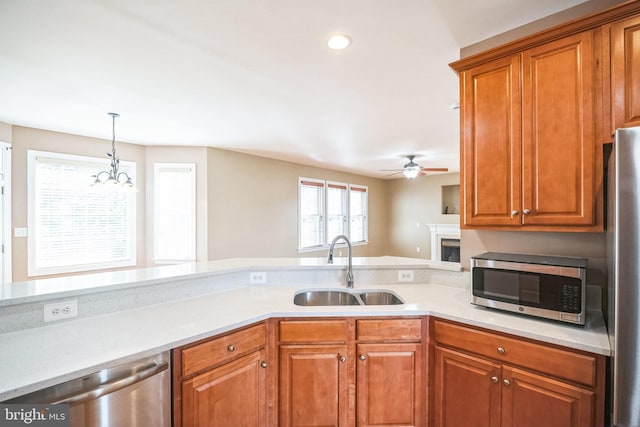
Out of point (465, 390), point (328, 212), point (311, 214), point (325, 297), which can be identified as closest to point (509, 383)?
point (465, 390)

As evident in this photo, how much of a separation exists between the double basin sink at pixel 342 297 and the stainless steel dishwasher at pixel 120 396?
3.54 ft

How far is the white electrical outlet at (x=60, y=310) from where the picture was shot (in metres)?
1.60

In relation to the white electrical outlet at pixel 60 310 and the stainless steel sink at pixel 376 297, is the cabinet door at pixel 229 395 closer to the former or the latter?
the white electrical outlet at pixel 60 310

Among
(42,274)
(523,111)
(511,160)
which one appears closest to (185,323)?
(511,160)

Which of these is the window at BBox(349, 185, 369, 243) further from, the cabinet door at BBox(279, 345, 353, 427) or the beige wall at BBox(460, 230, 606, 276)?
the cabinet door at BBox(279, 345, 353, 427)

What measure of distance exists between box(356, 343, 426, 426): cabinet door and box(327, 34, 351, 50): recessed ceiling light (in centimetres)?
191

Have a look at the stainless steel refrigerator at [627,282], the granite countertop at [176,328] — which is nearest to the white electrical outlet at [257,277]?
the granite countertop at [176,328]

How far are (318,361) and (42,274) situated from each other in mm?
4341

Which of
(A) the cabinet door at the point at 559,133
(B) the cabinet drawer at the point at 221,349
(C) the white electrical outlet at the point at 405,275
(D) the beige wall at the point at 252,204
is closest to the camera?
(B) the cabinet drawer at the point at 221,349

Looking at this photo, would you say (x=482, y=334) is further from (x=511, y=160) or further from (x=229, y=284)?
(x=229, y=284)

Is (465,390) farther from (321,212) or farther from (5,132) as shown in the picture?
(321,212)

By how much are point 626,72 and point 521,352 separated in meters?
1.40

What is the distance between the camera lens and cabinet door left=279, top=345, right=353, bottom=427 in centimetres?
180


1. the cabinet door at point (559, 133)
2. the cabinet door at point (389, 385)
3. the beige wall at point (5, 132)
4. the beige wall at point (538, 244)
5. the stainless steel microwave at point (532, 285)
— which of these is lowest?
the cabinet door at point (389, 385)
